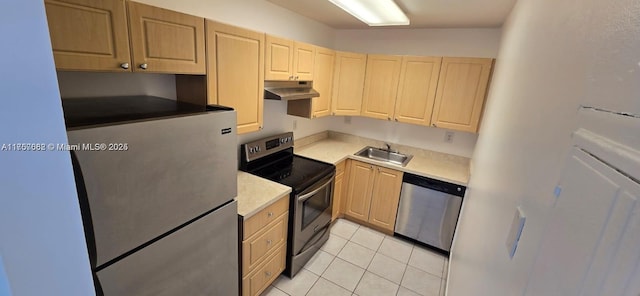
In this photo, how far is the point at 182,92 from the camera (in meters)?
1.73

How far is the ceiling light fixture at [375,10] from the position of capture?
1828mm

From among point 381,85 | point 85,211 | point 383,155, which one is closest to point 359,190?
point 383,155

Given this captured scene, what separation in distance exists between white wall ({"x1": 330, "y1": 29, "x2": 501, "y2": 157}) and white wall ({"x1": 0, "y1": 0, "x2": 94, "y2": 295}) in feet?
10.6

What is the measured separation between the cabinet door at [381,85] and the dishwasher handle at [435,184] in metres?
0.77

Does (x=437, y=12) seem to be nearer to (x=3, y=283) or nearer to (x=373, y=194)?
(x=373, y=194)

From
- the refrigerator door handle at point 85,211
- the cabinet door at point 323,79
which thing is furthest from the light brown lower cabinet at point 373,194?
the refrigerator door handle at point 85,211

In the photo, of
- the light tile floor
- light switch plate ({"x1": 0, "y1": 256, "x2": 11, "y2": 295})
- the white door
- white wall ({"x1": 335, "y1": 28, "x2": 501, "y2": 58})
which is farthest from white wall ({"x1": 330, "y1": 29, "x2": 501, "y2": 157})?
light switch plate ({"x1": 0, "y1": 256, "x2": 11, "y2": 295})

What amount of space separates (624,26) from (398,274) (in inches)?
99.4

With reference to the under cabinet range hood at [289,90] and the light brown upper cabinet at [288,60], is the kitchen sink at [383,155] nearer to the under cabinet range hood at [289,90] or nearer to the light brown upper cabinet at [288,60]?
the under cabinet range hood at [289,90]

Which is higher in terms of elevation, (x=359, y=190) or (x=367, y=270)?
(x=359, y=190)

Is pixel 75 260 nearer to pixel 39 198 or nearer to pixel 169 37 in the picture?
pixel 39 198

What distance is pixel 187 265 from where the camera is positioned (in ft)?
4.43

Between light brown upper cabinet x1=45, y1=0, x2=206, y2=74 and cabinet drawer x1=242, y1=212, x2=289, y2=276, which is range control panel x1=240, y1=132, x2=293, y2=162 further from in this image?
light brown upper cabinet x1=45, y1=0, x2=206, y2=74

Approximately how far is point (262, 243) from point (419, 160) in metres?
2.10
